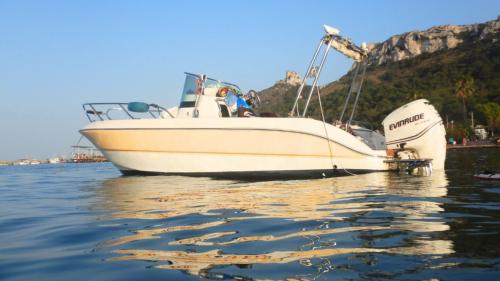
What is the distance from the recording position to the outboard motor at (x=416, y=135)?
41.0 feet

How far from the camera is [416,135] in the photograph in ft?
41.7

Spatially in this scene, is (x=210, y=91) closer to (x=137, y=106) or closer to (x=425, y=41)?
(x=137, y=106)

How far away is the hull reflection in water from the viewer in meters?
3.51

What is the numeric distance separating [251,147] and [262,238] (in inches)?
342

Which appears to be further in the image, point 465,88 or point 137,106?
point 465,88

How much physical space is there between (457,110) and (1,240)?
7717 centimetres

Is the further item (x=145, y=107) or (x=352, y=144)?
(x=145, y=107)

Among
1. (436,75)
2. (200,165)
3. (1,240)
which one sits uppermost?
(436,75)

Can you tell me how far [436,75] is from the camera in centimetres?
8925

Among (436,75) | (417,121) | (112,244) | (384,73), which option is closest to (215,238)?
(112,244)

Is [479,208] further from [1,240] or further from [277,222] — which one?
[1,240]

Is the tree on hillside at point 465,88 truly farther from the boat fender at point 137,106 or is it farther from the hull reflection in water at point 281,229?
the hull reflection in water at point 281,229

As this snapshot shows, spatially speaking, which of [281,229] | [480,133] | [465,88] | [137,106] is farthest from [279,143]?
[465,88]

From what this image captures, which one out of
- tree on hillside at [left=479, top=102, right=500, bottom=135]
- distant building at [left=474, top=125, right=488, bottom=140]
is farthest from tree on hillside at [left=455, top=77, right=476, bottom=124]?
distant building at [left=474, top=125, right=488, bottom=140]
